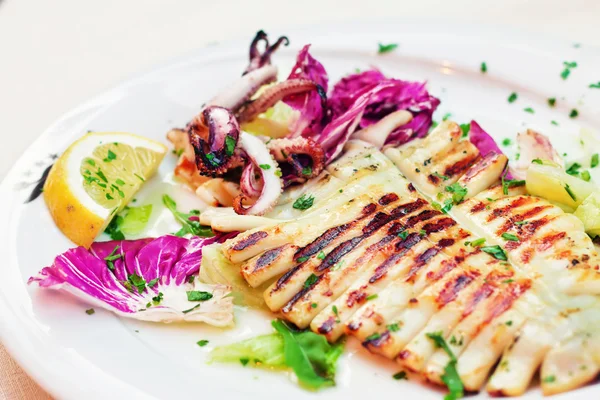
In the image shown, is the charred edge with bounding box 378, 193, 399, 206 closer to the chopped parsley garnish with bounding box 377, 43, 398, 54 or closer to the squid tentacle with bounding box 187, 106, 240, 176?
the squid tentacle with bounding box 187, 106, 240, 176

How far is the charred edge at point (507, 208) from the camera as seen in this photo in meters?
4.12

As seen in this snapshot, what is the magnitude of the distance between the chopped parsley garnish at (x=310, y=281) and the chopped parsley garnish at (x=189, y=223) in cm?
104

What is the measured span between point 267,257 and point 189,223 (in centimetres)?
97

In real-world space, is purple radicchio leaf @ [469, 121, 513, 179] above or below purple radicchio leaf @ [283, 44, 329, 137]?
→ below

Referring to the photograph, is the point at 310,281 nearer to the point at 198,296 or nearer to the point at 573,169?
the point at 198,296

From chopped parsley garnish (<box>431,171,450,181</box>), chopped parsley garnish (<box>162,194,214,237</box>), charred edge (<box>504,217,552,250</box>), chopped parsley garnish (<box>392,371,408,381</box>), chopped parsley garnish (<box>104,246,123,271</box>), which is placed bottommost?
chopped parsley garnish (<box>392,371,408,381</box>)

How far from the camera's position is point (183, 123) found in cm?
566

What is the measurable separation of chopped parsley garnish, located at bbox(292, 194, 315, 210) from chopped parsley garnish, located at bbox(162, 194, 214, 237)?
2.19ft

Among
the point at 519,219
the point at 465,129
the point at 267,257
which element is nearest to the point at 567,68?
the point at 465,129

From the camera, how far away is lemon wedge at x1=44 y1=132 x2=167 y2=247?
14.8 ft

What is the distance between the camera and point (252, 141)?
15.2 ft

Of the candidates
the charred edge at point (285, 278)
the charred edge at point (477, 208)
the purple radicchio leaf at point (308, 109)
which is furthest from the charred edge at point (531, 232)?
the purple radicchio leaf at point (308, 109)

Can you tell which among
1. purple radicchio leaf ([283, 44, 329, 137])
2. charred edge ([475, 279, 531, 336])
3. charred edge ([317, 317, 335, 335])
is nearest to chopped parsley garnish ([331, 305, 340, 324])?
charred edge ([317, 317, 335, 335])

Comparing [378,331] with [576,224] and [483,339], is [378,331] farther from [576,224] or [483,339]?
[576,224]
